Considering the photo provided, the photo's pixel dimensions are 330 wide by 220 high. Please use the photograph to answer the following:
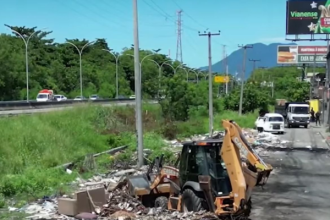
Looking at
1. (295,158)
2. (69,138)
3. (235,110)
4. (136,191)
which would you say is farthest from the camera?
(235,110)

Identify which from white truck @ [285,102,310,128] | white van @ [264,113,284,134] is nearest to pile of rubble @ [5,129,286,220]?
white van @ [264,113,284,134]

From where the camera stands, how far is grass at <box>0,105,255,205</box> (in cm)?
1711

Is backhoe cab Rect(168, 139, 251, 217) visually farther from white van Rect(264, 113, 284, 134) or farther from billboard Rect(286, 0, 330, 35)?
billboard Rect(286, 0, 330, 35)

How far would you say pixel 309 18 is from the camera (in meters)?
61.5

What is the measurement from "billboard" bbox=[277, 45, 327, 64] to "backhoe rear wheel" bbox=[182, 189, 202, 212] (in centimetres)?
13310

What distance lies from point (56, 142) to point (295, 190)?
437 inches

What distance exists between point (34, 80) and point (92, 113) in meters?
43.4

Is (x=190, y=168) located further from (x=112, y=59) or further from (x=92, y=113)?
(x=112, y=59)

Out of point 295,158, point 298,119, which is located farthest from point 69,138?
point 298,119

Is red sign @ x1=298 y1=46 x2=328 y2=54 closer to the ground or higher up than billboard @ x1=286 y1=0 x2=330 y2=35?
higher up

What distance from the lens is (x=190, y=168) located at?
40.3 feet

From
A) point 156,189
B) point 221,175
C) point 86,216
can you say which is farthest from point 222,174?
point 86,216

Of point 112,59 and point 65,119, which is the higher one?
point 112,59

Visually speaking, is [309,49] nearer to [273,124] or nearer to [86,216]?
[273,124]
